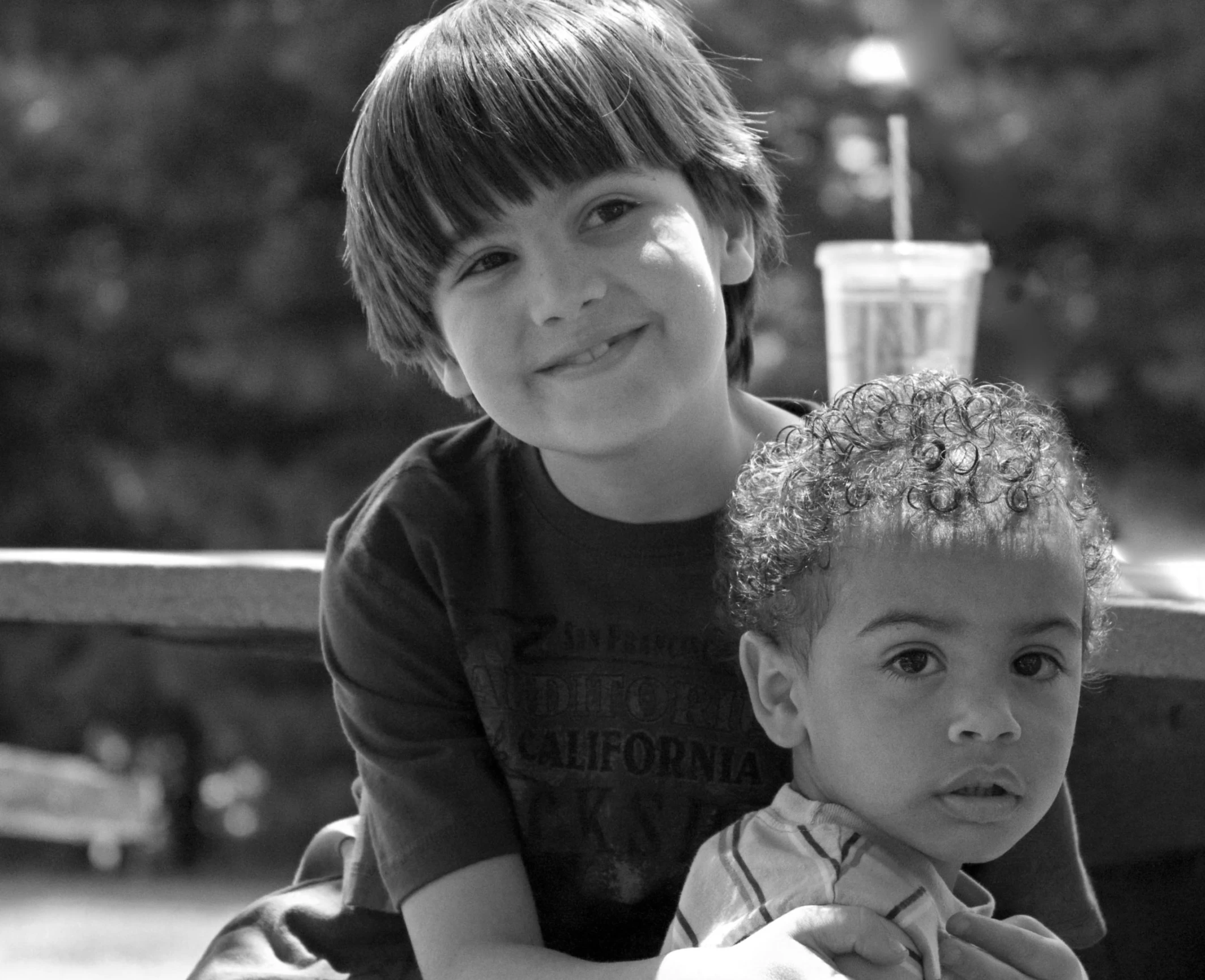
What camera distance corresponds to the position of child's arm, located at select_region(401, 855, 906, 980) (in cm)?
114

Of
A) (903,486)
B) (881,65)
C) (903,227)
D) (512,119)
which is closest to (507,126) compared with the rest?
(512,119)

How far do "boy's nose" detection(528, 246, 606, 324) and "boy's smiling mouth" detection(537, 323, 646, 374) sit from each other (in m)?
0.03

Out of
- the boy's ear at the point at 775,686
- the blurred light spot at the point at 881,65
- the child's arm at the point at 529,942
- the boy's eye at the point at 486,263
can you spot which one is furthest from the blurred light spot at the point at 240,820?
the boy's ear at the point at 775,686

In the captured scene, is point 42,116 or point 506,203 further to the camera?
point 42,116

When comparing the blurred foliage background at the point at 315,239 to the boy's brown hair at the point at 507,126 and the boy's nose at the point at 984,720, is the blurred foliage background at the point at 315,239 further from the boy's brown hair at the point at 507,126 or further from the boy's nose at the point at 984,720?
the boy's nose at the point at 984,720

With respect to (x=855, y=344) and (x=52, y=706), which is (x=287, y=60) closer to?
(x=52, y=706)

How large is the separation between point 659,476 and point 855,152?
4791mm

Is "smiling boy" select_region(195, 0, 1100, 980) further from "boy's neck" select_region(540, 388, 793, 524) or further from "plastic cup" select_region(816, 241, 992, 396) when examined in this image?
"plastic cup" select_region(816, 241, 992, 396)

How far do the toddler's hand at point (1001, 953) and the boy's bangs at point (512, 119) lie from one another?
684 millimetres

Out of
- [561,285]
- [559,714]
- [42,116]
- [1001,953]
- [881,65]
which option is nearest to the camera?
[1001,953]

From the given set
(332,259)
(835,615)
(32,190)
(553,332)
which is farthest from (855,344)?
(32,190)

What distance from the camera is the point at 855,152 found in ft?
20.1

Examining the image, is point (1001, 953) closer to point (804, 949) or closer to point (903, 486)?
point (804, 949)

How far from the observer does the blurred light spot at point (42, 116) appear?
20.4 feet
